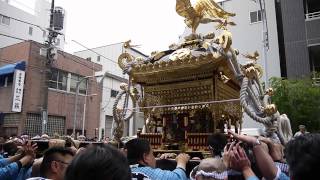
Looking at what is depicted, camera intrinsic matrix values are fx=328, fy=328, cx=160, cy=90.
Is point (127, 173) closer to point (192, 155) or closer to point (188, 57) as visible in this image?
point (192, 155)

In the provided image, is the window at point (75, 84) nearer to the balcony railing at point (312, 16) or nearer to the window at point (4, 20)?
the window at point (4, 20)

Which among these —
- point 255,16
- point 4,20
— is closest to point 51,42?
point 255,16

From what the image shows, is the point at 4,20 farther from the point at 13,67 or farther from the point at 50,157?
the point at 50,157

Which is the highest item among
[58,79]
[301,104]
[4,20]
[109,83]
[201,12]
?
[4,20]

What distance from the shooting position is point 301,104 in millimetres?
14195

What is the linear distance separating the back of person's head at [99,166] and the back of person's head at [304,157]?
79 cm

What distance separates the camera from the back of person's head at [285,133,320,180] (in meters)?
1.49

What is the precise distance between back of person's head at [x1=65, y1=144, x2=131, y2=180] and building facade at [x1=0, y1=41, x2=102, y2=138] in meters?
17.8

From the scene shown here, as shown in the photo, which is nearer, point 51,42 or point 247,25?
point 51,42

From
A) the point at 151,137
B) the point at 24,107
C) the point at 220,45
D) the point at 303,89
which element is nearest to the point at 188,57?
the point at 220,45

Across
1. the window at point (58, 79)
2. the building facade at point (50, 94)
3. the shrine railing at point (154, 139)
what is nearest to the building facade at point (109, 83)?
the building facade at point (50, 94)

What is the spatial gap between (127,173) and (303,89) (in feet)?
46.4

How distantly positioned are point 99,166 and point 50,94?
1951cm

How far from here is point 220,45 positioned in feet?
17.0
